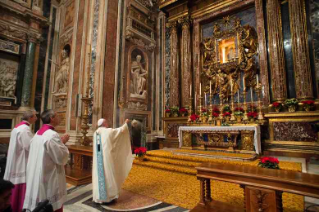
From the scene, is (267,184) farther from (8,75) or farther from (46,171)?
(8,75)

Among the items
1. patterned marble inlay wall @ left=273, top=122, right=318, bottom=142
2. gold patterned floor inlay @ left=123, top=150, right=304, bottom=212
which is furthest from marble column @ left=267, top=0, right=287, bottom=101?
gold patterned floor inlay @ left=123, top=150, right=304, bottom=212

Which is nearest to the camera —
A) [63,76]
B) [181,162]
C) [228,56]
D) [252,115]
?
[181,162]

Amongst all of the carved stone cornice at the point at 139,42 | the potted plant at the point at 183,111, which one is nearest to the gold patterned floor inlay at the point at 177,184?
the potted plant at the point at 183,111

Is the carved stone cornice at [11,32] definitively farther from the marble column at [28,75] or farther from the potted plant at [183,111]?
the potted plant at [183,111]

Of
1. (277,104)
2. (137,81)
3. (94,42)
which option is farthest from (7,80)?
(277,104)

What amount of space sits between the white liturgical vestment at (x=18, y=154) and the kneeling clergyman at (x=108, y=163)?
1.07 m

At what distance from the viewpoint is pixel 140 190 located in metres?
3.76

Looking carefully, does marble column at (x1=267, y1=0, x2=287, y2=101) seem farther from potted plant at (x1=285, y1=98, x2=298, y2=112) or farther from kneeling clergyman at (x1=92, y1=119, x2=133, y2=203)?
kneeling clergyman at (x1=92, y1=119, x2=133, y2=203)

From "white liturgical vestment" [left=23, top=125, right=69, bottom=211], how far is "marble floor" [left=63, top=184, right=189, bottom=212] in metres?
0.80

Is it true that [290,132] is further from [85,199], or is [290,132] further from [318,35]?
[85,199]

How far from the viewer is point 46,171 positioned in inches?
90.9

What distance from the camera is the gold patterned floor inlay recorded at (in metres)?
3.15

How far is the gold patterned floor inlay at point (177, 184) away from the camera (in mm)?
3148

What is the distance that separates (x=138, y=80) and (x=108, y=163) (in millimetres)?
6063
